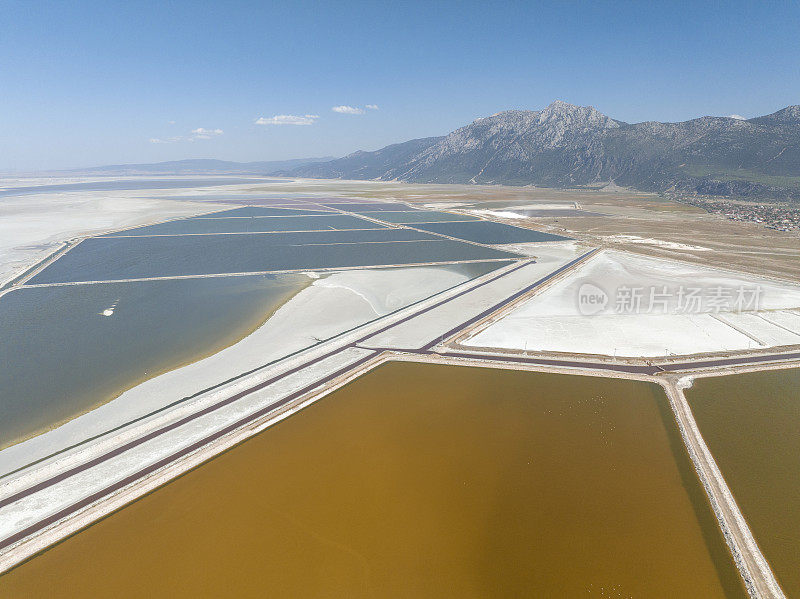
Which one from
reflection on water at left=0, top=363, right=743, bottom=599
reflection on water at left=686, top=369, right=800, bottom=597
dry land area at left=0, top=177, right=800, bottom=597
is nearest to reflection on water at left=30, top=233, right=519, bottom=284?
dry land area at left=0, top=177, right=800, bottom=597

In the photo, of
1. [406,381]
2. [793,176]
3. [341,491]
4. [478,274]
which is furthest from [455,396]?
[793,176]

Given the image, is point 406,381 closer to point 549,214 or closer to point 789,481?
point 789,481

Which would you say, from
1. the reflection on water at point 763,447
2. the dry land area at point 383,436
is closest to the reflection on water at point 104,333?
the dry land area at point 383,436

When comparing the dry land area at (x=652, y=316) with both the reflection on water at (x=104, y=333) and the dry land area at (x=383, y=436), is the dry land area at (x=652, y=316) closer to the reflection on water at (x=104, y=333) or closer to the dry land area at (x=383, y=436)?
the dry land area at (x=383, y=436)

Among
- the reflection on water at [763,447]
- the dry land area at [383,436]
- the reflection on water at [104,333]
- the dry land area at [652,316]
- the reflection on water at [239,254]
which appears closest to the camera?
the dry land area at [383,436]

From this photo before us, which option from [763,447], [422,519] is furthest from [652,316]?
[422,519]

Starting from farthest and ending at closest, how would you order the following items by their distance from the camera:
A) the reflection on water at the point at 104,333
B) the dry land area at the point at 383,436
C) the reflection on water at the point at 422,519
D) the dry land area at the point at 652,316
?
1. the dry land area at the point at 652,316
2. the reflection on water at the point at 104,333
3. the dry land area at the point at 383,436
4. the reflection on water at the point at 422,519

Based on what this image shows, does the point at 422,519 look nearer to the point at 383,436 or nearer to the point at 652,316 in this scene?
the point at 383,436
